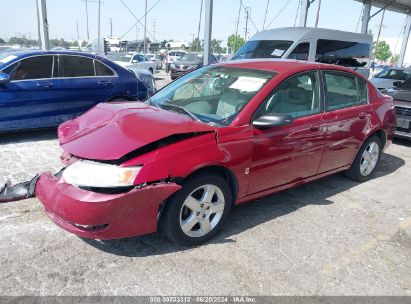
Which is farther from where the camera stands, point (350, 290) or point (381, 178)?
point (381, 178)

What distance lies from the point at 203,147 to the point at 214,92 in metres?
1.06

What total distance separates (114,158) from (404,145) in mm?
6810

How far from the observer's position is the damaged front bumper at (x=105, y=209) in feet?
8.87

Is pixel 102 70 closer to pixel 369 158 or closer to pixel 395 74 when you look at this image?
pixel 369 158

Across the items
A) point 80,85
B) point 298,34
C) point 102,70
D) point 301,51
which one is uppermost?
point 298,34

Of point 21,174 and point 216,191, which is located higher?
point 216,191

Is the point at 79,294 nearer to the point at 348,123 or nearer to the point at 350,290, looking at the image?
the point at 350,290

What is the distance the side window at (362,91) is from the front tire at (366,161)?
54 centimetres

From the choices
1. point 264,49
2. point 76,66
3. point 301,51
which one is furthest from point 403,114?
point 76,66

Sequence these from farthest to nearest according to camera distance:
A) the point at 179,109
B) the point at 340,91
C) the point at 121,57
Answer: the point at 121,57 → the point at 340,91 → the point at 179,109

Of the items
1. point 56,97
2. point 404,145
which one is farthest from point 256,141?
point 404,145

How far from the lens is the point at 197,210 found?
10.4 feet

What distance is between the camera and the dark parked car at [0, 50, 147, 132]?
230 inches

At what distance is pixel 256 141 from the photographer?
3439 millimetres
